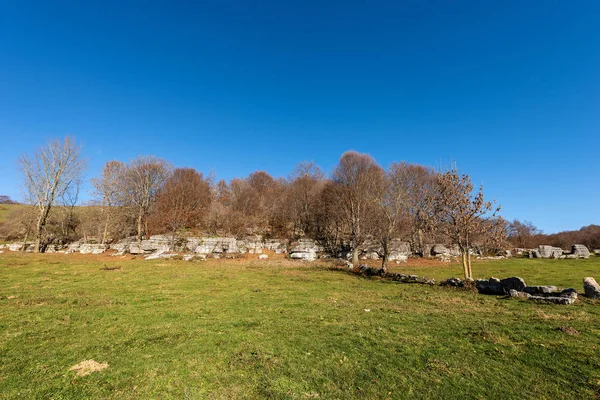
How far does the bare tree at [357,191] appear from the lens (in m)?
34.8

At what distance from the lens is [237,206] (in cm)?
5391

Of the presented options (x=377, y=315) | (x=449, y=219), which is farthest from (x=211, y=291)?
(x=449, y=219)

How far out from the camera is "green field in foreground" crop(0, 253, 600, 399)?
509cm

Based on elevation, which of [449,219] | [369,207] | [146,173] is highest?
[146,173]

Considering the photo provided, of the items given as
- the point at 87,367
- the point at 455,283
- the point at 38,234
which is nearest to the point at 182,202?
the point at 38,234

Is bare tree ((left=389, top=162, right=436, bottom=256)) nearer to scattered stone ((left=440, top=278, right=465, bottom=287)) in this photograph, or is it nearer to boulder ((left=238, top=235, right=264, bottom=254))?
scattered stone ((left=440, top=278, right=465, bottom=287))

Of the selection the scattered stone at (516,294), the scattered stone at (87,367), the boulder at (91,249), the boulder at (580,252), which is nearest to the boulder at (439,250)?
the boulder at (580,252)

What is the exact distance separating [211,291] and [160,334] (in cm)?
728

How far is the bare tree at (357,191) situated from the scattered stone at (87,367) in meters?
30.9

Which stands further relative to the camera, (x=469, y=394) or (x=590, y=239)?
(x=590, y=239)

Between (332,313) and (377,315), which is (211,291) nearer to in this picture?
(332,313)

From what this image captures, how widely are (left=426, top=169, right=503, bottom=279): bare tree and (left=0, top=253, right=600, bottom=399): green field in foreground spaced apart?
5.99 m

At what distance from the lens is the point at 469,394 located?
485cm

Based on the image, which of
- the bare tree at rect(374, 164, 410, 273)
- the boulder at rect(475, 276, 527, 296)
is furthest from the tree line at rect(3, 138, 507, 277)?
the boulder at rect(475, 276, 527, 296)
